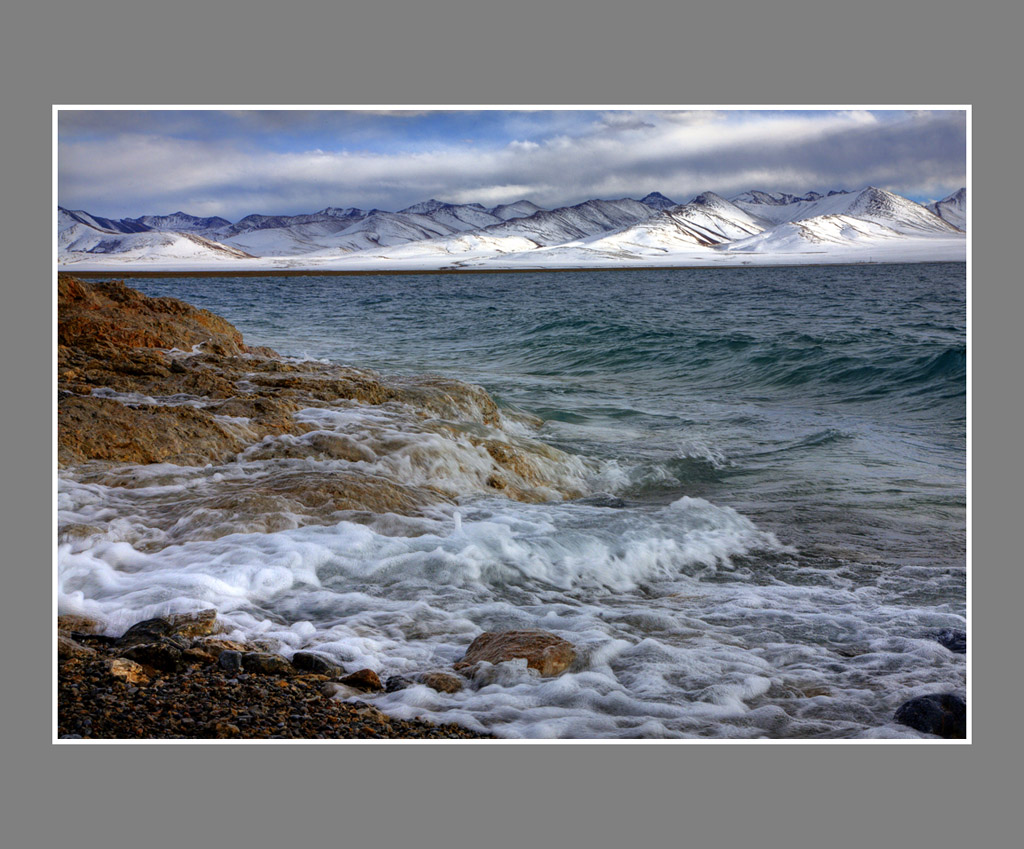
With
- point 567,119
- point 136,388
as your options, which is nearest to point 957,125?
point 567,119

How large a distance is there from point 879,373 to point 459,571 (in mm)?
9456

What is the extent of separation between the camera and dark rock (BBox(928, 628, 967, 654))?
12.5 feet

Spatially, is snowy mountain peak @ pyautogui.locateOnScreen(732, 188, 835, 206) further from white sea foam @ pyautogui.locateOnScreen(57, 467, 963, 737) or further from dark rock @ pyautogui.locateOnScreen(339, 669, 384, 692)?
dark rock @ pyautogui.locateOnScreen(339, 669, 384, 692)

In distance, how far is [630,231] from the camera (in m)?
7.95

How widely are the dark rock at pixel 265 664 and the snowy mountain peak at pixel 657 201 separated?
4.55 m

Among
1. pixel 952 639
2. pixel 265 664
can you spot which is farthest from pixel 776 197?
pixel 265 664

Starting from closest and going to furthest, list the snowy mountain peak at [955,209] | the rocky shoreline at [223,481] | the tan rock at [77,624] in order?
the rocky shoreline at [223,481], the tan rock at [77,624], the snowy mountain peak at [955,209]

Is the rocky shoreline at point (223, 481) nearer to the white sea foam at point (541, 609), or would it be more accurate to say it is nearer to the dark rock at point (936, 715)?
the white sea foam at point (541, 609)

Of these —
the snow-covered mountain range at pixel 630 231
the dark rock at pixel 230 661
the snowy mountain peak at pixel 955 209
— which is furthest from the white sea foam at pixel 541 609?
the snowy mountain peak at pixel 955 209

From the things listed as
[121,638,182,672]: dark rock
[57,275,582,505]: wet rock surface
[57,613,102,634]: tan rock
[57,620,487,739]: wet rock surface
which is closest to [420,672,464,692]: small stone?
[57,620,487,739]: wet rock surface

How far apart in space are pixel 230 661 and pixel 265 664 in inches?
5.9

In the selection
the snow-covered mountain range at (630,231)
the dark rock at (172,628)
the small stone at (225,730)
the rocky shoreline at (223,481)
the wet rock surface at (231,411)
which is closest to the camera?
the small stone at (225,730)

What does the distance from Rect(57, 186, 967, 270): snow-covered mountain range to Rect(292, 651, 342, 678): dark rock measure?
2.91m

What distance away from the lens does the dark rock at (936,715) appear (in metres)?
3.21
